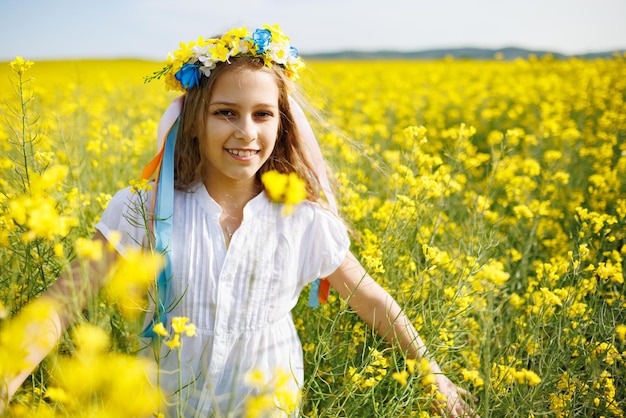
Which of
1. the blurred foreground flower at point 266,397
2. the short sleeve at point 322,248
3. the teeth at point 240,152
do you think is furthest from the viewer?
the short sleeve at point 322,248

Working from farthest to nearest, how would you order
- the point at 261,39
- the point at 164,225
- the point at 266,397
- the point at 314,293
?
1. the point at 314,293
2. the point at 261,39
3. the point at 164,225
4. the point at 266,397

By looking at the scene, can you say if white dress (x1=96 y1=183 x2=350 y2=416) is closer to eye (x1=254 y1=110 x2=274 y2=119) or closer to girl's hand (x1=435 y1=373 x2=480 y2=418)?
eye (x1=254 y1=110 x2=274 y2=119)

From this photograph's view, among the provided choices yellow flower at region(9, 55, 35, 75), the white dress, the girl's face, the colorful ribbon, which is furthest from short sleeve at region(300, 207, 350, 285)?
yellow flower at region(9, 55, 35, 75)

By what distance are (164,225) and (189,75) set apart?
1.62 ft

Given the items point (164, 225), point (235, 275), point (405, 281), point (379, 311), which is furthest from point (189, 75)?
point (405, 281)

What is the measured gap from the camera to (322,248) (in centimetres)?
164

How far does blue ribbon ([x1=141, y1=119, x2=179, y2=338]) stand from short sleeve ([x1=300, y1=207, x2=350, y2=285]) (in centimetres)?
45

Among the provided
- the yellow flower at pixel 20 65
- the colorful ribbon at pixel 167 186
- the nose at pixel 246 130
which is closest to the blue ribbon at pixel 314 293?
the colorful ribbon at pixel 167 186

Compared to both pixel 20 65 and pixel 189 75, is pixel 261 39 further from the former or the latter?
pixel 20 65

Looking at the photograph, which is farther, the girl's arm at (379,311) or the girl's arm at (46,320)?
the girl's arm at (379,311)

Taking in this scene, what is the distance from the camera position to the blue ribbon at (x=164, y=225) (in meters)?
1.42

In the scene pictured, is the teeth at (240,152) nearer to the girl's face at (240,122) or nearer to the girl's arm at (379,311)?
the girl's face at (240,122)

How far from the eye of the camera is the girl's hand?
156 centimetres

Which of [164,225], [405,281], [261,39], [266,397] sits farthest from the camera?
[405,281]
